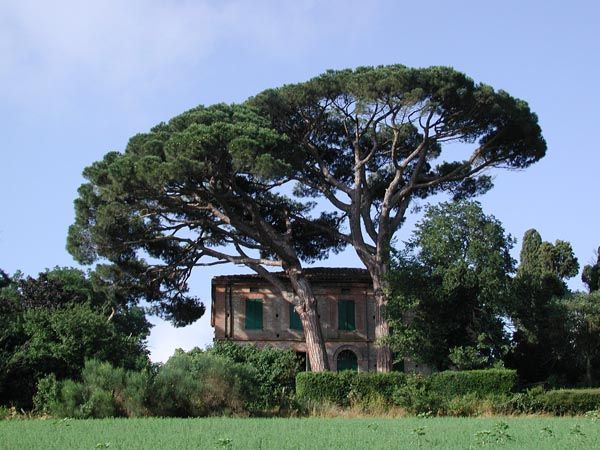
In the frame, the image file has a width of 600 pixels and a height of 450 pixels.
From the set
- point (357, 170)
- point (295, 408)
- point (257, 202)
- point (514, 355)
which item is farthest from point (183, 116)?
point (514, 355)

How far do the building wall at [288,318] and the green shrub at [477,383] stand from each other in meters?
10.9

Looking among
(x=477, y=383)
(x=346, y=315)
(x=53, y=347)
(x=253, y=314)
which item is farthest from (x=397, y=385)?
(x=253, y=314)

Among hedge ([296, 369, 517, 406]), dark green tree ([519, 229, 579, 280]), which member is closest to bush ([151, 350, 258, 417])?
hedge ([296, 369, 517, 406])

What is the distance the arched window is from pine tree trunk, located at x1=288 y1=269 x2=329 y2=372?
21.3 ft

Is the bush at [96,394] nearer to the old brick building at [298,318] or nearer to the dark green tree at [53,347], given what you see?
the dark green tree at [53,347]

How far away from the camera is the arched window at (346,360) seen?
116 ft

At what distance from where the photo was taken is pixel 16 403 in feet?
71.4

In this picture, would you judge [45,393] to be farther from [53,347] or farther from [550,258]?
[550,258]

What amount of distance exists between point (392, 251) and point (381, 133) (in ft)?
15.8

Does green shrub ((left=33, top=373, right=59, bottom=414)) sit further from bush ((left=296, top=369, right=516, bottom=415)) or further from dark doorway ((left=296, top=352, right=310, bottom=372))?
dark doorway ((left=296, top=352, right=310, bottom=372))

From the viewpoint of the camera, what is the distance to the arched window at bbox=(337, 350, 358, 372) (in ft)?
116

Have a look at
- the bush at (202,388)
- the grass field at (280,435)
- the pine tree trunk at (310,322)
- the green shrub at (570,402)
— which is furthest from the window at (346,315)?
the grass field at (280,435)

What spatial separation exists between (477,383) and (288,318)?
40.2ft

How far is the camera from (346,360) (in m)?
35.3
